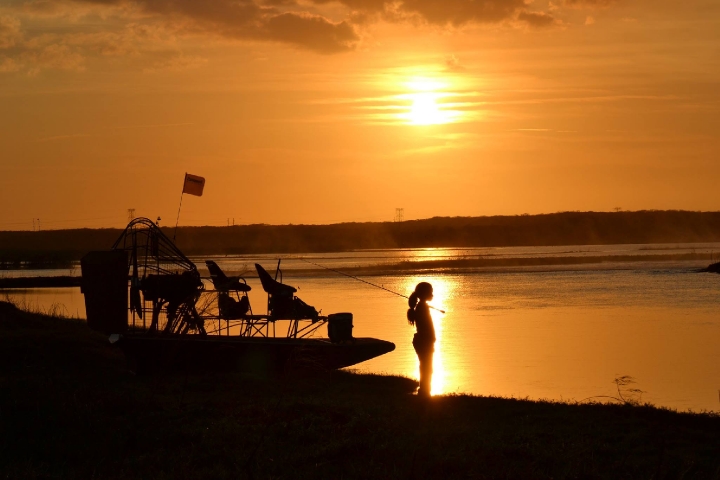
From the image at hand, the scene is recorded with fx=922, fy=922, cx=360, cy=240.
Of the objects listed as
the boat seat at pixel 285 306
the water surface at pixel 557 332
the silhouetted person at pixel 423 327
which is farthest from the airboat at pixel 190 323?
the silhouetted person at pixel 423 327

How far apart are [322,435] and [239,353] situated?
6.79m

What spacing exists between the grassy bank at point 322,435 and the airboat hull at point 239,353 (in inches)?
86.0

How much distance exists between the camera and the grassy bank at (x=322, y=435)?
9.36 metres

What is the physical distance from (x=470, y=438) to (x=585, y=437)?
142 cm

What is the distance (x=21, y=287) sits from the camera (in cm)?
5253

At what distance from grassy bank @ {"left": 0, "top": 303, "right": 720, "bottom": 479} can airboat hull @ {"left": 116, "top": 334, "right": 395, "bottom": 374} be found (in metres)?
2.18

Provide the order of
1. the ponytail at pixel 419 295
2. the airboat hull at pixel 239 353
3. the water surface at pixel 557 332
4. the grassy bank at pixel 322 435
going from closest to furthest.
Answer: the grassy bank at pixel 322 435 < the ponytail at pixel 419 295 < the airboat hull at pixel 239 353 < the water surface at pixel 557 332

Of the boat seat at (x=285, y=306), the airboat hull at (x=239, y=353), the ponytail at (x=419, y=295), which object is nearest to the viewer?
the ponytail at (x=419, y=295)

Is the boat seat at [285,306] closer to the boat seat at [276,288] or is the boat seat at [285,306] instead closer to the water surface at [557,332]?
the boat seat at [276,288]

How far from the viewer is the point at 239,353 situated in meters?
17.2

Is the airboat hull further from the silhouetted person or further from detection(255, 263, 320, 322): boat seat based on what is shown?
the silhouetted person

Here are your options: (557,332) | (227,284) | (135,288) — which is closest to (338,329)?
(227,284)

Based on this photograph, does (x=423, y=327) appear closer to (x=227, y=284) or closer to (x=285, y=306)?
(x=285, y=306)

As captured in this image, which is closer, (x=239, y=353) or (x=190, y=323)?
(x=239, y=353)
